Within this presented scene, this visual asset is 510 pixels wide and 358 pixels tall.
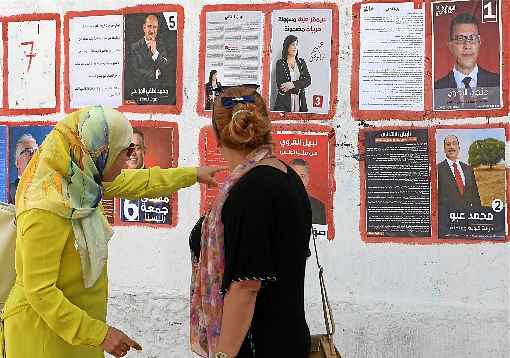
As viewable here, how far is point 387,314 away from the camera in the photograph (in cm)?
382

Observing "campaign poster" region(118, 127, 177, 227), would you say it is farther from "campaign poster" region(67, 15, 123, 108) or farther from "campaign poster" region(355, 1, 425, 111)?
"campaign poster" region(355, 1, 425, 111)

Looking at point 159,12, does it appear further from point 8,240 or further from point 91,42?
point 8,240

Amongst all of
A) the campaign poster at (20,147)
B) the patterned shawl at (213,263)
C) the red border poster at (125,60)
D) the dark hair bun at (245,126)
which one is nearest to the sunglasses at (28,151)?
the campaign poster at (20,147)

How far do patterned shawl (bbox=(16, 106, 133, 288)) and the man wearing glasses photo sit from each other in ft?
6.19

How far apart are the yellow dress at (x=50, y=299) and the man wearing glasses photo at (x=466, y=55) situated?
211cm

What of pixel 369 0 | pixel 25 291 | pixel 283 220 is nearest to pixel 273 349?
pixel 283 220

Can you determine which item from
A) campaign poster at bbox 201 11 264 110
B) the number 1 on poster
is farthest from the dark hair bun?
the number 1 on poster

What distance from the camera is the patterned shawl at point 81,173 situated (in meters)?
2.49

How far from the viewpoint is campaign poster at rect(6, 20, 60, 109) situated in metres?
4.34

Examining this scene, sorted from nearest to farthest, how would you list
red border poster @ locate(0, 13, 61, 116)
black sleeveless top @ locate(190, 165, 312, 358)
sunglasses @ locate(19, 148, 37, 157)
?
black sleeveless top @ locate(190, 165, 312, 358) → red border poster @ locate(0, 13, 61, 116) → sunglasses @ locate(19, 148, 37, 157)

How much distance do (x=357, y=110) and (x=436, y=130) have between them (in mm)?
429

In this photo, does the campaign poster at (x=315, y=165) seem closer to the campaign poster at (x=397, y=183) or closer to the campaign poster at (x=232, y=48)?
the campaign poster at (x=397, y=183)

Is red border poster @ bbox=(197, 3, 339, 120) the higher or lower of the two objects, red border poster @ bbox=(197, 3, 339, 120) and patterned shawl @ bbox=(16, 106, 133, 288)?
the higher

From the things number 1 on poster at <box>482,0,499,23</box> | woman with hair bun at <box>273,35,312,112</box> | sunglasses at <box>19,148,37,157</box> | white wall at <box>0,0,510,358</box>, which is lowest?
white wall at <box>0,0,510,358</box>
